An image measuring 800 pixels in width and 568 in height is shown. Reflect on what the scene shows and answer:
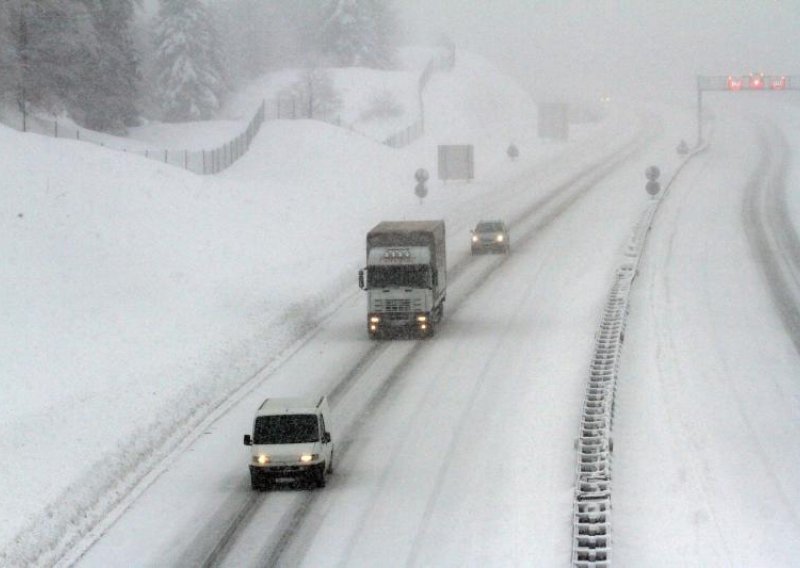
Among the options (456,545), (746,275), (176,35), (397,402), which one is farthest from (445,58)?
(456,545)

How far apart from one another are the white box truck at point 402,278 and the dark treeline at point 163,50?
34874 millimetres

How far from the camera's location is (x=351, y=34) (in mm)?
150375

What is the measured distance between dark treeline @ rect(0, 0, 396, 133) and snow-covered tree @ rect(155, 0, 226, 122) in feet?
0.30

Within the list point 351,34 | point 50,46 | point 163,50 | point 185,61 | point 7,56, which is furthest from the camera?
point 351,34

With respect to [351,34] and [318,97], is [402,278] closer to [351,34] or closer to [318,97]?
[318,97]

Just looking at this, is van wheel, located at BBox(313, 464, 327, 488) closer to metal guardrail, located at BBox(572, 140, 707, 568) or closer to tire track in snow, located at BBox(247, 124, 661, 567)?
tire track in snow, located at BBox(247, 124, 661, 567)

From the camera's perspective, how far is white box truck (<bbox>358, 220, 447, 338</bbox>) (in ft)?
146

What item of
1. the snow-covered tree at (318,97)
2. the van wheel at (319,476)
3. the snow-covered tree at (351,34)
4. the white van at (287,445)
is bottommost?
the van wheel at (319,476)

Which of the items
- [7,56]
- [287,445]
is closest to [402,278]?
[287,445]

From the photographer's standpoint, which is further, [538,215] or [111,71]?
[111,71]

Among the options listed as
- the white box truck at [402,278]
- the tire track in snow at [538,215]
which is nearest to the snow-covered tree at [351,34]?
the tire track in snow at [538,215]

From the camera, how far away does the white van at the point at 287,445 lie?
29.1 metres

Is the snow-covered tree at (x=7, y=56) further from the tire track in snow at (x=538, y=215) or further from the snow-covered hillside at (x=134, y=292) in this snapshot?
the tire track in snow at (x=538, y=215)

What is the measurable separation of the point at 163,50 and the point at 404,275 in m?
76.7
